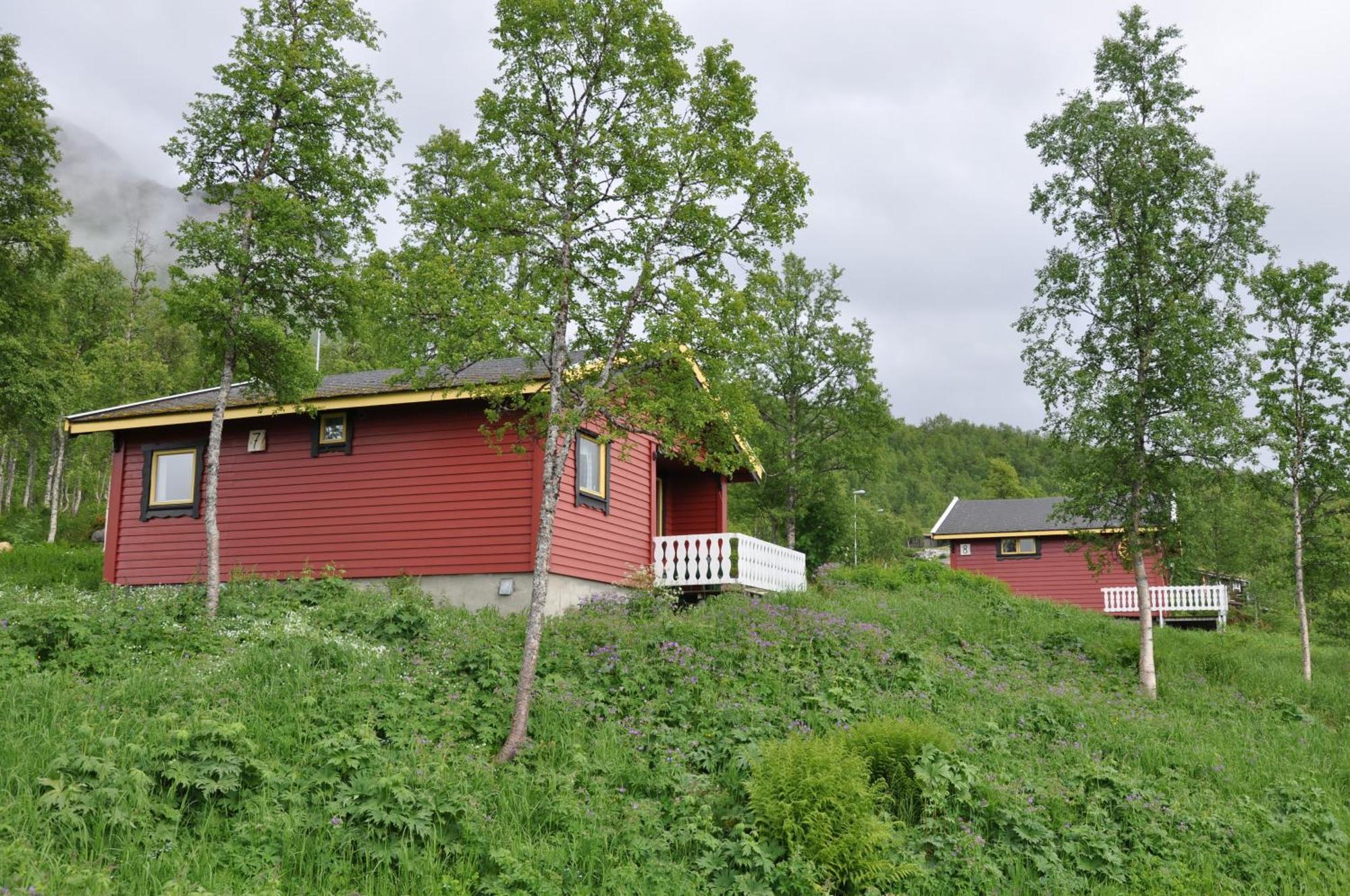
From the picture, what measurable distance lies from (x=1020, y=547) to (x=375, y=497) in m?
27.0

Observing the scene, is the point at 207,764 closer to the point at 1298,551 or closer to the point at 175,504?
the point at 175,504

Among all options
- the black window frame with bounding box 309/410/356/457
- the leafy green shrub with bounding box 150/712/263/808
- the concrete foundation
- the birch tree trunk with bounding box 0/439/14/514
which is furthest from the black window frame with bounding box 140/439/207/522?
the birch tree trunk with bounding box 0/439/14/514

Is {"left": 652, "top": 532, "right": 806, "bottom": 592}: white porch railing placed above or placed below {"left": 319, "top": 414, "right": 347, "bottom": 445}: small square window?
below

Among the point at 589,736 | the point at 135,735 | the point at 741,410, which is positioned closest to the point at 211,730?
the point at 135,735

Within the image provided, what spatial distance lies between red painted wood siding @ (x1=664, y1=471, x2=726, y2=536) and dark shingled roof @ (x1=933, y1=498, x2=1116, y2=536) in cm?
1846

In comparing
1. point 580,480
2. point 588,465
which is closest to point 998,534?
point 588,465

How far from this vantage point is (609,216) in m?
10.8

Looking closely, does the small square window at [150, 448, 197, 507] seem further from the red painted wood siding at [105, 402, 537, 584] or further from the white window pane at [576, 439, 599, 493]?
the white window pane at [576, 439, 599, 493]

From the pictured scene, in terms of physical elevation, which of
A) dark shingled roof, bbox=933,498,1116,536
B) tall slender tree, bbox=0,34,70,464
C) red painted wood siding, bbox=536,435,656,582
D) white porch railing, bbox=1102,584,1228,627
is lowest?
white porch railing, bbox=1102,584,1228,627

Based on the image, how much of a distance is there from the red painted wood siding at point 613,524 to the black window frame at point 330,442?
3.80 meters

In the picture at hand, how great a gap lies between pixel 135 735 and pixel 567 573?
880 centimetres

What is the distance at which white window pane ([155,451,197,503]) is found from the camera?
17.9 m

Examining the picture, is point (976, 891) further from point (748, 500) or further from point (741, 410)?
point (748, 500)

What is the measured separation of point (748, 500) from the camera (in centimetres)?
3092
